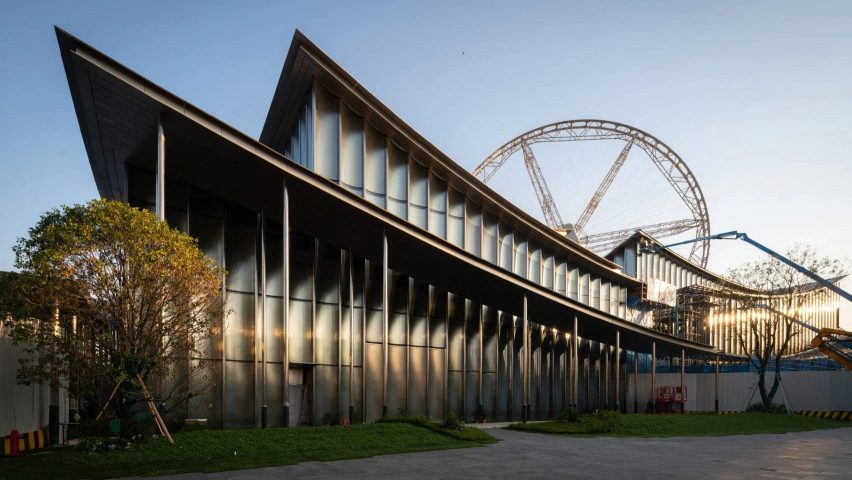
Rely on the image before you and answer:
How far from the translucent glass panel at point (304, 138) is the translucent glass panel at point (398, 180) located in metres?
4.58

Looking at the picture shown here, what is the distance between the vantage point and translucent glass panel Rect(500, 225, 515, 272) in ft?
153

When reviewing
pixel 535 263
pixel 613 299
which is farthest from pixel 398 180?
pixel 613 299

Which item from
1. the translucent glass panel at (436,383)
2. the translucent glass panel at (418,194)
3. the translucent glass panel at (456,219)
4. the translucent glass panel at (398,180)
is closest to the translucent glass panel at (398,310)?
the translucent glass panel at (436,383)

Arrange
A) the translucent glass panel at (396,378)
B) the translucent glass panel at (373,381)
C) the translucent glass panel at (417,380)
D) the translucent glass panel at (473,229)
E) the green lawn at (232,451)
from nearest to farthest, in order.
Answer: the green lawn at (232,451), the translucent glass panel at (373,381), the translucent glass panel at (396,378), the translucent glass panel at (417,380), the translucent glass panel at (473,229)

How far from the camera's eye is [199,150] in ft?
85.8

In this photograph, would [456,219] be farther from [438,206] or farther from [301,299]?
[301,299]

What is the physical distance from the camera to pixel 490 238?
1788 inches

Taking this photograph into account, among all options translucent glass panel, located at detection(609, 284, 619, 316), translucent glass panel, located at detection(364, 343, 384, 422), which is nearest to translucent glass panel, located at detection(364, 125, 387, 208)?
translucent glass panel, located at detection(364, 343, 384, 422)

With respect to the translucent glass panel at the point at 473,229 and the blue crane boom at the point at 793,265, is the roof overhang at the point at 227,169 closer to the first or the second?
the translucent glass panel at the point at 473,229

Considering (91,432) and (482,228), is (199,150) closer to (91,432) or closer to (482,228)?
(91,432)

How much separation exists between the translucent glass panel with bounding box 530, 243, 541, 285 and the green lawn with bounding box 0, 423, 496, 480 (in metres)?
25.2

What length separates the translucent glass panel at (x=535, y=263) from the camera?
50513 millimetres

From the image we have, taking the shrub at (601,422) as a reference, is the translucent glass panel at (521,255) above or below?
above

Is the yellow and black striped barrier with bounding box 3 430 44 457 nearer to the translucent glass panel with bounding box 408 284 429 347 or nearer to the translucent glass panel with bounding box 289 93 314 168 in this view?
the translucent glass panel with bounding box 289 93 314 168
